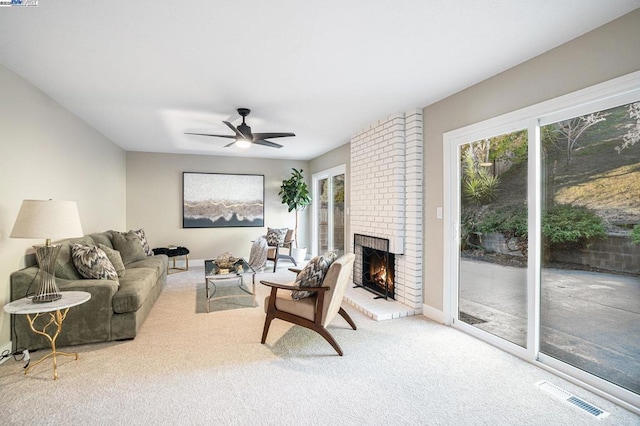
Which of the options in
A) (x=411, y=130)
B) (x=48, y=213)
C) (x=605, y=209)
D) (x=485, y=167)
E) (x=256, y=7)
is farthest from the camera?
(x=411, y=130)

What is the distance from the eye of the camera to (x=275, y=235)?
6883 mm

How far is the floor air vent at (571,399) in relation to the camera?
197 cm

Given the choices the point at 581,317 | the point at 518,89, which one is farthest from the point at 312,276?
the point at 518,89

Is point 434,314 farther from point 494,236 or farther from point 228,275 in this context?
point 228,275

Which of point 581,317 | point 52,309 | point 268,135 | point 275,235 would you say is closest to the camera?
point 52,309

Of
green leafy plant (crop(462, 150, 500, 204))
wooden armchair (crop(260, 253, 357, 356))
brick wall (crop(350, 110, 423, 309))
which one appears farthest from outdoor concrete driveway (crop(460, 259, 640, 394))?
wooden armchair (crop(260, 253, 357, 356))

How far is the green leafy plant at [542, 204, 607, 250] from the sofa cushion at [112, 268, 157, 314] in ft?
12.0

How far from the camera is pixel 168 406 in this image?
203 centimetres

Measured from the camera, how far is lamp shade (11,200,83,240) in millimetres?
2396

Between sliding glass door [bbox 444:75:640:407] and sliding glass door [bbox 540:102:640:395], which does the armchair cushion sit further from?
sliding glass door [bbox 540:102:640:395]

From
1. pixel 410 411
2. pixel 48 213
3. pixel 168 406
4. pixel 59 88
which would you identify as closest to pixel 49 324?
pixel 48 213

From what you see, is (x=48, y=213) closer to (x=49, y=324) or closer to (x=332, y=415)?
(x=49, y=324)

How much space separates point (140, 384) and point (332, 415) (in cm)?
140

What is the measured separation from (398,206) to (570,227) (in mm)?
1811
